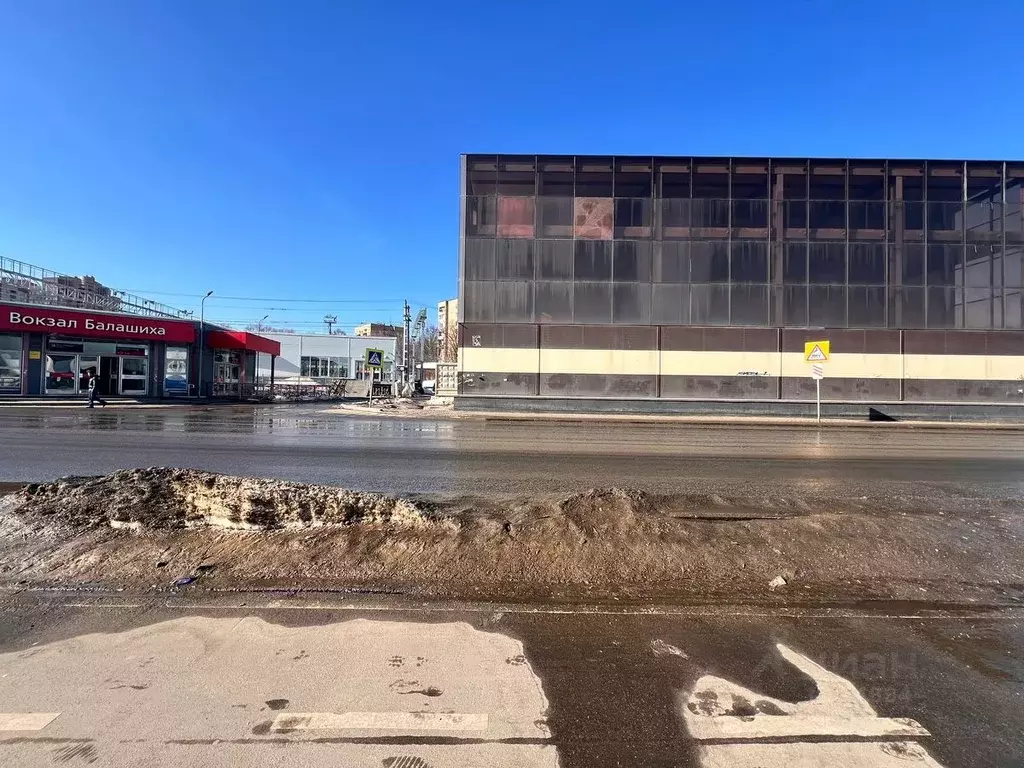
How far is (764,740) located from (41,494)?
7.85m

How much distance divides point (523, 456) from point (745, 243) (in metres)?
21.2

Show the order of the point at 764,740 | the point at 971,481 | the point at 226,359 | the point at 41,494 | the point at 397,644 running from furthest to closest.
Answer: the point at 226,359
the point at 971,481
the point at 41,494
the point at 397,644
the point at 764,740

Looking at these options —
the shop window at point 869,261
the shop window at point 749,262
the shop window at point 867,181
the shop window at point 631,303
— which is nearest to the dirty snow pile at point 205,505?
the shop window at point 631,303

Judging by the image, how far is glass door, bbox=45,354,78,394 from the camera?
28.6 metres

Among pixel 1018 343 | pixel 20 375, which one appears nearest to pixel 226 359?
pixel 20 375

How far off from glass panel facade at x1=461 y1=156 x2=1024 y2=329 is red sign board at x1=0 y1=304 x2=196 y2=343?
56.7 ft

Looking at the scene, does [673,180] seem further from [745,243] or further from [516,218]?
[516,218]

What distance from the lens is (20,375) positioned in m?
27.7

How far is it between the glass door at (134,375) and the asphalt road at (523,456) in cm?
1177

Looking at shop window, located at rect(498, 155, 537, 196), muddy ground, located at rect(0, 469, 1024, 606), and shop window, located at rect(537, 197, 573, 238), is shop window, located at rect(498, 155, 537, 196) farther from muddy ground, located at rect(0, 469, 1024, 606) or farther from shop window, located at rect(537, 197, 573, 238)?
muddy ground, located at rect(0, 469, 1024, 606)

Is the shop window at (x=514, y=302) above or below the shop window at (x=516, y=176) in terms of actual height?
below

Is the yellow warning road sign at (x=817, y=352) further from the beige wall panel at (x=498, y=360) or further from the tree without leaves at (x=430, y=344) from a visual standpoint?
the tree without leaves at (x=430, y=344)

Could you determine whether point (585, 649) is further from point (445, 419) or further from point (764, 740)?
point (445, 419)

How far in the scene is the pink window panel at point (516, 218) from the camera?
1104 inches
